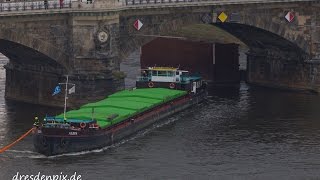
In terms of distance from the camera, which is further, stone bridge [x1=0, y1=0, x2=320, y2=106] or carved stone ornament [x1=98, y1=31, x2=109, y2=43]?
carved stone ornament [x1=98, y1=31, x2=109, y2=43]

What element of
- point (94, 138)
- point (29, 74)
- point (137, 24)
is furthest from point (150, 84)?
point (94, 138)

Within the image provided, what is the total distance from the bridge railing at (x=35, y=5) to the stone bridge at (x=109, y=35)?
0.21 m

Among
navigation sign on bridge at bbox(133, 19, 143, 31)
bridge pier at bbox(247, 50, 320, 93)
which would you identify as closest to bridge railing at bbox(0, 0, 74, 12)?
navigation sign on bridge at bbox(133, 19, 143, 31)

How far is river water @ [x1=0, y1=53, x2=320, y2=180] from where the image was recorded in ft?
295

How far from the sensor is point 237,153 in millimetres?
96875

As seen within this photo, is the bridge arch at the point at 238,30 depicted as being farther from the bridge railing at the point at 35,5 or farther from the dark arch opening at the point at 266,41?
the bridge railing at the point at 35,5

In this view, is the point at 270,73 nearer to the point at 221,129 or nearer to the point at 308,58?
the point at 308,58

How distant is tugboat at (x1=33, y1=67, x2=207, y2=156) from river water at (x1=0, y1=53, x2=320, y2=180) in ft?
3.51

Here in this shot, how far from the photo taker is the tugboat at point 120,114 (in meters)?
94.9

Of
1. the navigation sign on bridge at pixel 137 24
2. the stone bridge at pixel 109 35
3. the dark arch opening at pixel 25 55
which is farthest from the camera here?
the navigation sign on bridge at pixel 137 24

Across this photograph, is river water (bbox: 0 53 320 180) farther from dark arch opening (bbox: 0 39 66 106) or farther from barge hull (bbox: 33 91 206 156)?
dark arch opening (bbox: 0 39 66 106)
